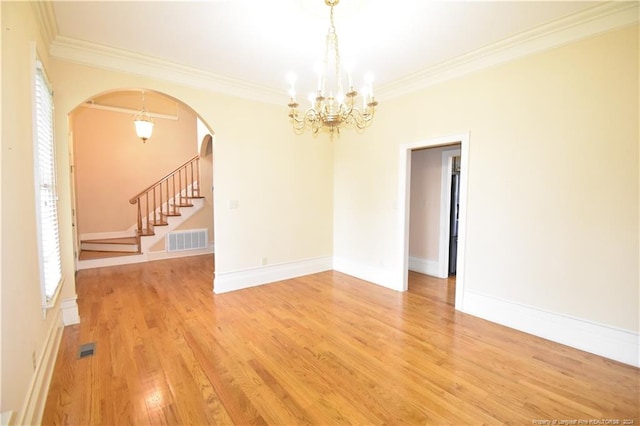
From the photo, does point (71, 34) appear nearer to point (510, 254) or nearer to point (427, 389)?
point (427, 389)

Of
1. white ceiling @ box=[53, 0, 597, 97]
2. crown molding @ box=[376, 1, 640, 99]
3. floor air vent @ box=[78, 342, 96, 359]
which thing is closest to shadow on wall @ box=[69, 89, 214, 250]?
white ceiling @ box=[53, 0, 597, 97]

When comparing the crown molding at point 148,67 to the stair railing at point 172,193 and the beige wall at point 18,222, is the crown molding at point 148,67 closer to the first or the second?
the beige wall at point 18,222

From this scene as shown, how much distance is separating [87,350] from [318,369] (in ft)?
7.13

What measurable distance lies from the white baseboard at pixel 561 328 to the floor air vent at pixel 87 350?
4.03 m

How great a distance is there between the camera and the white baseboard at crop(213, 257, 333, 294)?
4293 mm

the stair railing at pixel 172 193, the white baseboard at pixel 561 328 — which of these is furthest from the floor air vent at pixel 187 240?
the white baseboard at pixel 561 328

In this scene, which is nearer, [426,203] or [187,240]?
[426,203]

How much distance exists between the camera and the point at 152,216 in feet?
24.1

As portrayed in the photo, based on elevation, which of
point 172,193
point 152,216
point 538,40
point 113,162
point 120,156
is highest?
point 538,40

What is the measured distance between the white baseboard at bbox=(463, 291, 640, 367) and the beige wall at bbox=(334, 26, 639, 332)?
7 cm

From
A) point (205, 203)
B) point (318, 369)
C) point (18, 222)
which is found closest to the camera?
point (18, 222)

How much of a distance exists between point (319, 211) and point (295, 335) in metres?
2.64

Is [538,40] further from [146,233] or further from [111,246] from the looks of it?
[111,246]

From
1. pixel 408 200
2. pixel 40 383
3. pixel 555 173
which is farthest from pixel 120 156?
pixel 555 173
